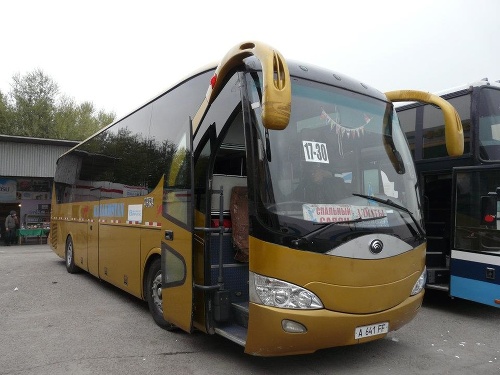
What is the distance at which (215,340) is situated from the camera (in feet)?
18.2

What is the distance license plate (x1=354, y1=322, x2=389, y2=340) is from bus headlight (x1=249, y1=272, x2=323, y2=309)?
1.73 feet

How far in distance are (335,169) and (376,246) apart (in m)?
0.83

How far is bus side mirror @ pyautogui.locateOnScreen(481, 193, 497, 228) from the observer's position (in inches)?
255

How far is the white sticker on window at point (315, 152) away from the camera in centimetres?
428

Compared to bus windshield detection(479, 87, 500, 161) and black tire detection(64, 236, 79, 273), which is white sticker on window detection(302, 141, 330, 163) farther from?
black tire detection(64, 236, 79, 273)

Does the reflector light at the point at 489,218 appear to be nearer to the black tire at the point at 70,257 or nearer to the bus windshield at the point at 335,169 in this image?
the bus windshield at the point at 335,169

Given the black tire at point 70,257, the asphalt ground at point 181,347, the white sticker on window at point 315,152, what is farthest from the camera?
the black tire at point 70,257

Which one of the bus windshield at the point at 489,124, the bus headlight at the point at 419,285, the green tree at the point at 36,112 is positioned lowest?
the bus headlight at the point at 419,285

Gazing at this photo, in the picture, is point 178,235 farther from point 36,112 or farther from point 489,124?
point 36,112

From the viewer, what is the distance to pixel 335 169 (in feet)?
14.3

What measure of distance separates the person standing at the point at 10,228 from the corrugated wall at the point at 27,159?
6.30 feet

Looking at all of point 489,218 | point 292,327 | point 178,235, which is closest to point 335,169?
point 292,327

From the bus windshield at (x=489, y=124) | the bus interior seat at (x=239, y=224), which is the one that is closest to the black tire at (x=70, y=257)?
the bus interior seat at (x=239, y=224)

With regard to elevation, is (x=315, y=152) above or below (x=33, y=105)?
below
